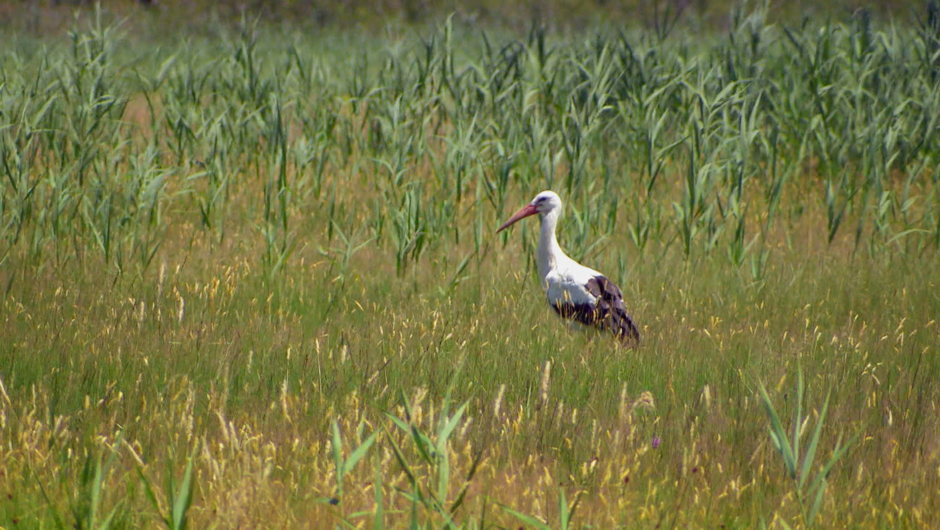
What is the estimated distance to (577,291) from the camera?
4648 millimetres

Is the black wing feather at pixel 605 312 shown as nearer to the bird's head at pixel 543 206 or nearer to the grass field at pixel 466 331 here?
the grass field at pixel 466 331

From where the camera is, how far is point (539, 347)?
13.8 ft

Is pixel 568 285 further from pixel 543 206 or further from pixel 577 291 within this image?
pixel 543 206

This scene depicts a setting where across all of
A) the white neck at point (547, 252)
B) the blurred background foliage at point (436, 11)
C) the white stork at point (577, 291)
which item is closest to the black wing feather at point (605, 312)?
the white stork at point (577, 291)

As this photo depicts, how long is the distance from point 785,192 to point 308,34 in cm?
1962

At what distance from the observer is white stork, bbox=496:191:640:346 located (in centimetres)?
439

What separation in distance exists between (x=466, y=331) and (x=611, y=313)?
2.40 ft

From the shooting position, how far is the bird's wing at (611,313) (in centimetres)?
436

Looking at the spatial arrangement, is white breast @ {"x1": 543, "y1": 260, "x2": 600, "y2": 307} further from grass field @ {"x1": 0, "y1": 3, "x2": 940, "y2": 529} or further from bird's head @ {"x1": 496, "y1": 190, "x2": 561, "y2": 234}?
bird's head @ {"x1": 496, "y1": 190, "x2": 561, "y2": 234}

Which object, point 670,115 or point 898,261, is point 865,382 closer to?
point 898,261

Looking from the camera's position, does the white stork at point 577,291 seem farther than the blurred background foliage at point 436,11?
No

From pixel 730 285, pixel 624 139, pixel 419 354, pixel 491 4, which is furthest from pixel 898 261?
A: pixel 491 4

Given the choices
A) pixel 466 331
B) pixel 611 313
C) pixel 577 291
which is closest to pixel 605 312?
pixel 611 313

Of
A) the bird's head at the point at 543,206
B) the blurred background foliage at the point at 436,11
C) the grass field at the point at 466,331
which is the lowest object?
the grass field at the point at 466,331
